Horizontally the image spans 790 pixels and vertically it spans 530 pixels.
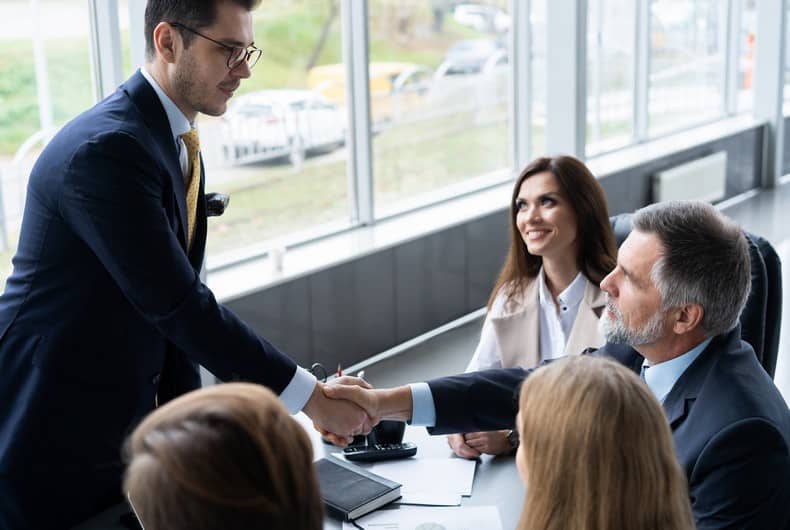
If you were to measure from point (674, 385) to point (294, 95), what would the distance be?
3256mm

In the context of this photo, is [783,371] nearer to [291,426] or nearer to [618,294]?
[618,294]

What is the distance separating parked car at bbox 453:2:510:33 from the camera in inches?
245

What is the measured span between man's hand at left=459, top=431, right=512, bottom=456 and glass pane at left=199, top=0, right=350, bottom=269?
2444mm

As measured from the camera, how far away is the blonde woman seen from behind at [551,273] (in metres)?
3.27

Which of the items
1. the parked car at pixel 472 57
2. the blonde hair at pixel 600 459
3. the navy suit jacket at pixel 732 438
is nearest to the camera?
the blonde hair at pixel 600 459

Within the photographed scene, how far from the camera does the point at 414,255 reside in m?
5.26

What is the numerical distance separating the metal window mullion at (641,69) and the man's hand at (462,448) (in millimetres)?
5961

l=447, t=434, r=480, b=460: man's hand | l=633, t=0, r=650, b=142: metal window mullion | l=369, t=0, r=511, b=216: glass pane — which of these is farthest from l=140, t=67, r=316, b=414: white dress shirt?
l=633, t=0, r=650, b=142: metal window mullion

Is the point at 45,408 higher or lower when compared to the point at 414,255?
higher

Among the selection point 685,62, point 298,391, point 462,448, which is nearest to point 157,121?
point 298,391

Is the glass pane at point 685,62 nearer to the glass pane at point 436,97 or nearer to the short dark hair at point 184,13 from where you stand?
the glass pane at point 436,97

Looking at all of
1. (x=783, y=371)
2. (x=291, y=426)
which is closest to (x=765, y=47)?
(x=783, y=371)

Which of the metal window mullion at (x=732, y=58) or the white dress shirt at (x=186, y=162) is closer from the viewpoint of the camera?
the white dress shirt at (x=186, y=162)

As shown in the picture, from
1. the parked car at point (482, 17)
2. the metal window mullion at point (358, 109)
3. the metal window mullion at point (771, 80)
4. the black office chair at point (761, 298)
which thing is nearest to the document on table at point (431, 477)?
the black office chair at point (761, 298)
